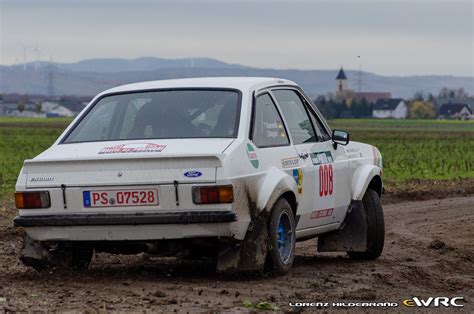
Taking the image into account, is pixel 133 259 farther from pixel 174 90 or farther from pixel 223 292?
pixel 223 292

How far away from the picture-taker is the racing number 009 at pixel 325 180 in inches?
430

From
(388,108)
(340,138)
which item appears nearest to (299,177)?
(340,138)

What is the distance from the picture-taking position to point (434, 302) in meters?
9.08

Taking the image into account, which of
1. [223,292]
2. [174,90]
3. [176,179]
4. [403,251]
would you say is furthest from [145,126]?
[403,251]

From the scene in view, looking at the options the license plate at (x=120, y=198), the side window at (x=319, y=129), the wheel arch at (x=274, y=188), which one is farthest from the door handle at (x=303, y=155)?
the license plate at (x=120, y=198)

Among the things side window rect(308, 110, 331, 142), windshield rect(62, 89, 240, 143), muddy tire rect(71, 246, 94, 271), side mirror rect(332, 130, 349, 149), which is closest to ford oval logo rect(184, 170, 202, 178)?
windshield rect(62, 89, 240, 143)

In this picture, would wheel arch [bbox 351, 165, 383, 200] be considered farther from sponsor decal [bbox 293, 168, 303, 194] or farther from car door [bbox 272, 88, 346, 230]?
sponsor decal [bbox 293, 168, 303, 194]

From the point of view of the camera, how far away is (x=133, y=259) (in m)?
11.6

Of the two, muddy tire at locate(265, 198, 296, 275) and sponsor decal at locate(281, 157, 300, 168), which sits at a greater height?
sponsor decal at locate(281, 157, 300, 168)

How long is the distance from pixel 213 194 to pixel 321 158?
2220 mm

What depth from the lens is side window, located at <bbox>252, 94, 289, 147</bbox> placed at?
10016 millimetres

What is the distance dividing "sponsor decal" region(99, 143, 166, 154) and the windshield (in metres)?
0.38

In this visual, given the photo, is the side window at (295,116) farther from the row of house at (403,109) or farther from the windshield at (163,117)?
the row of house at (403,109)

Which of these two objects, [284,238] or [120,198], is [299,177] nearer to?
[284,238]
